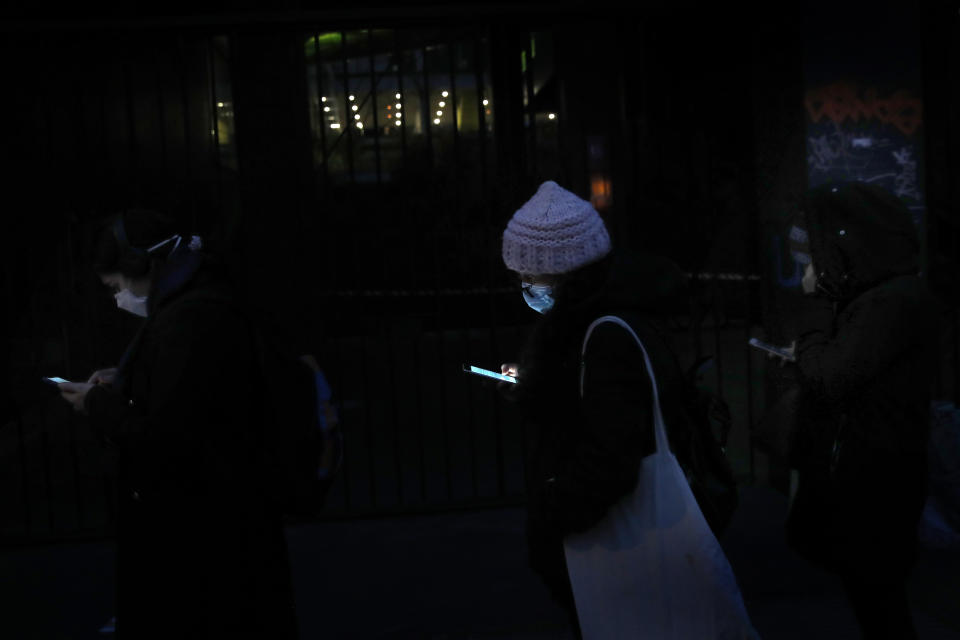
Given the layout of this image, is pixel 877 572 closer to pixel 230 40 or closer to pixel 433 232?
pixel 433 232

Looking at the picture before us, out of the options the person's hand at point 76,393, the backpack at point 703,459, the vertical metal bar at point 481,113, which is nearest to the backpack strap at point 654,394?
the backpack at point 703,459

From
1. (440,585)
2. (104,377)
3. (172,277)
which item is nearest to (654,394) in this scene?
(172,277)

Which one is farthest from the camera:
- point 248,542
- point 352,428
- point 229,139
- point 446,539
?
point 229,139

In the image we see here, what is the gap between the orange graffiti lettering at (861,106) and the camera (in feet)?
19.6

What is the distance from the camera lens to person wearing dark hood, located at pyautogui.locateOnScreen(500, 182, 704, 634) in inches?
111

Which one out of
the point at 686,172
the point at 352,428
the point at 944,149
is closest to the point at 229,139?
the point at 352,428

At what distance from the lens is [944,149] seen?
20.3 feet

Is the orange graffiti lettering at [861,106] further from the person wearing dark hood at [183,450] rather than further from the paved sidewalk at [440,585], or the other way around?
the person wearing dark hood at [183,450]

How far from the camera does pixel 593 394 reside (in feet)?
9.29

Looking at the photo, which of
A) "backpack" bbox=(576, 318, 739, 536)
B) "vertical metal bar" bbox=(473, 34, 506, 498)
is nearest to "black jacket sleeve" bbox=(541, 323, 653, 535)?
"backpack" bbox=(576, 318, 739, 536)

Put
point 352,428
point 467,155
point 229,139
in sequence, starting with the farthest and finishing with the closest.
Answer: point 229,139, point 352,428, point 467,155

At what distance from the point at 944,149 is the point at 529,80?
7.36ft

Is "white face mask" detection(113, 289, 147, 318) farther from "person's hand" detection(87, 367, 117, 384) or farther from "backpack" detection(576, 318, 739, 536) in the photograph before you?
"backpack" detection(576, 318, 739, 536)

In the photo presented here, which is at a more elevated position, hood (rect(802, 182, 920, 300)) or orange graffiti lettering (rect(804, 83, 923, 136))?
orange graffiti lettering (rect(804, 83, 923, 136))
